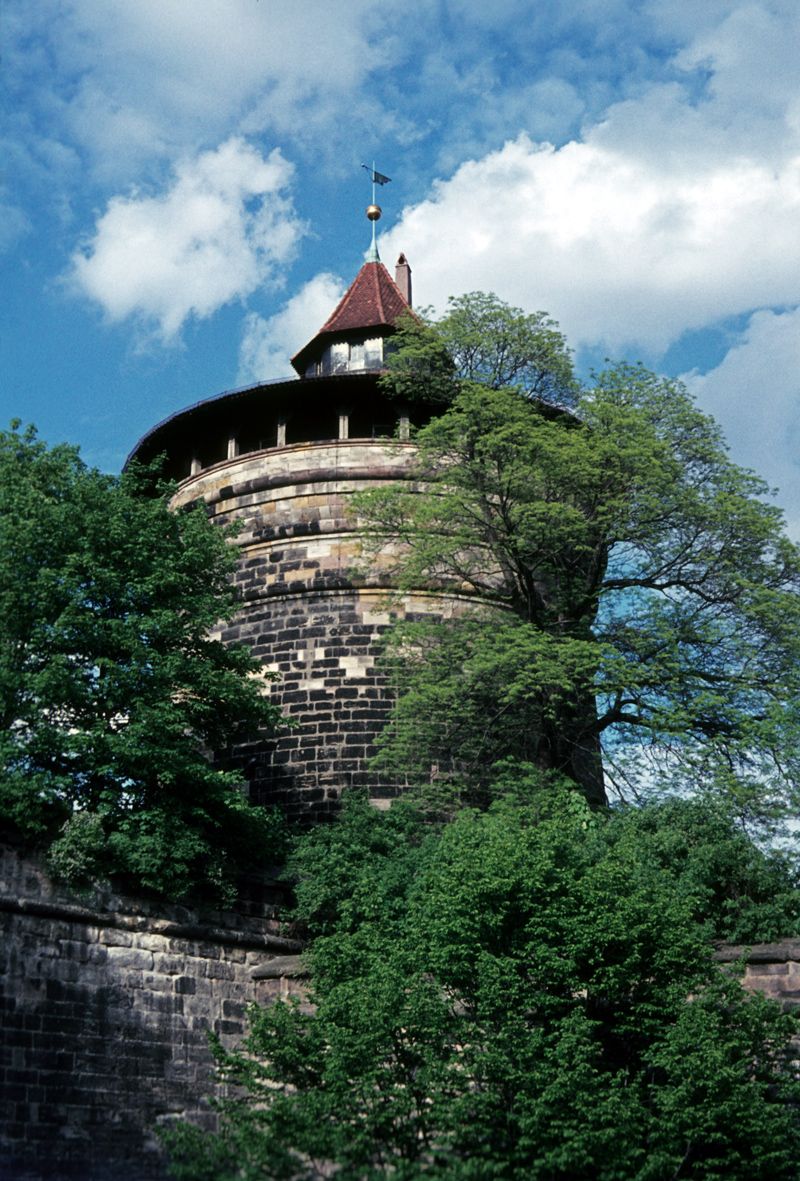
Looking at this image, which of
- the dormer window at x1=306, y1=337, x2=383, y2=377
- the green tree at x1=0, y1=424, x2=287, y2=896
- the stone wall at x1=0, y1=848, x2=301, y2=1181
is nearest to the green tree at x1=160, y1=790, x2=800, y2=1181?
the stone wall at x1=0, y1=848, x2=301, y2=1181

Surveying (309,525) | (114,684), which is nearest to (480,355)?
(309,525)

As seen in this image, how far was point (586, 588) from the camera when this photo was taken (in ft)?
64.2

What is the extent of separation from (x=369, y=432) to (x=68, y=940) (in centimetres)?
1130

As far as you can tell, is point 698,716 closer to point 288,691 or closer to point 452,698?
point 452,698

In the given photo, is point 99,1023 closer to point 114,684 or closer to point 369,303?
point 114,684

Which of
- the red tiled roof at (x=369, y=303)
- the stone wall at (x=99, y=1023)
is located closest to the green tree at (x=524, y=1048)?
the stone wall at (x=99, y=1023)

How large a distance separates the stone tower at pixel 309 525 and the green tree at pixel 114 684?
6.41 feet

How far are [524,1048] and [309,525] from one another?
1135 cm

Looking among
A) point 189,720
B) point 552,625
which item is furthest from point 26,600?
point 552,625

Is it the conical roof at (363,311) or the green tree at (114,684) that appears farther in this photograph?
the conical roof at (363,311)

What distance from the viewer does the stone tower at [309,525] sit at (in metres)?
19.5

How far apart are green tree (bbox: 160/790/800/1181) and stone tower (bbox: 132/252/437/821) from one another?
5961 millimetres

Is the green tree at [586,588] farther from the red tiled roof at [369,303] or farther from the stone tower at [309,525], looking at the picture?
the red tiled roof at [369,303]

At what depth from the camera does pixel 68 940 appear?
1373 centimetres
